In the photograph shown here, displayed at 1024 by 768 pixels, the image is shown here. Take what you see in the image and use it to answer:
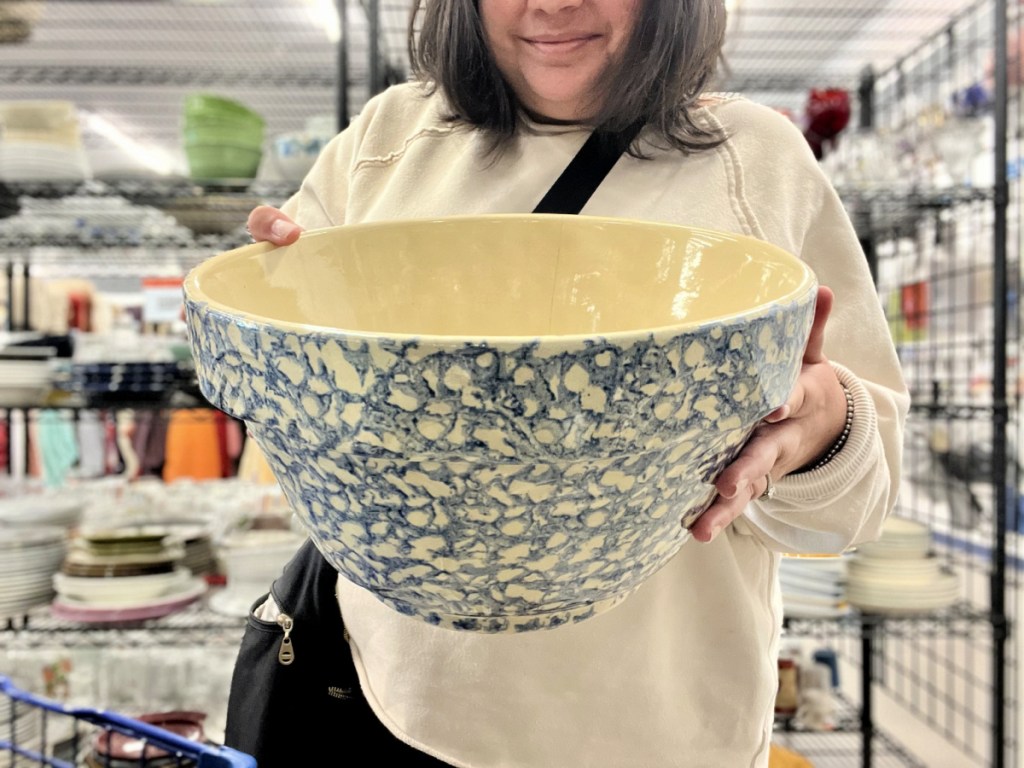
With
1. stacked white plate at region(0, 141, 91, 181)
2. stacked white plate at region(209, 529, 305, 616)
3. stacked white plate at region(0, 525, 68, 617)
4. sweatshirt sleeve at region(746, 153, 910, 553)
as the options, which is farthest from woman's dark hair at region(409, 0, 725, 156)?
stacked white plate at region(0, 525, 68, 617)

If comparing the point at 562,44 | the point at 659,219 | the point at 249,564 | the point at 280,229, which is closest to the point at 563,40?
the point at 562,44

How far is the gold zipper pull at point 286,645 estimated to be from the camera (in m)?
0.61

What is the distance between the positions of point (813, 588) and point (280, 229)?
1375 millimetres

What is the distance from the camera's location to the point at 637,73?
0.53 m

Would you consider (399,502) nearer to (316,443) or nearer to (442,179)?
(316,443)

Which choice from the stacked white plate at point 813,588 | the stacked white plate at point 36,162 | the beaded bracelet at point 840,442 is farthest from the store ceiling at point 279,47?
the beaded bracelet at point 840,442

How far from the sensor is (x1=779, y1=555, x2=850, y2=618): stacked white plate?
1.44 metres

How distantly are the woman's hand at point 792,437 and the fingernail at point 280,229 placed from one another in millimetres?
250

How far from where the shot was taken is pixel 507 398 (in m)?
0.21

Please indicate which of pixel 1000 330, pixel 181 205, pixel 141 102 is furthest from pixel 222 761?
pixel 141 102

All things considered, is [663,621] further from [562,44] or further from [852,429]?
[562,44]

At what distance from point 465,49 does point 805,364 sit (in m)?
0.37

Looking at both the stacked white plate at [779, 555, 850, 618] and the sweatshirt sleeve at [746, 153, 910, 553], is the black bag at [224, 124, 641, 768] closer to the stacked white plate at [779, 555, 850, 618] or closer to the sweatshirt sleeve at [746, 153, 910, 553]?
the sweatshirt sleeve at [746, 153, 910, 553]

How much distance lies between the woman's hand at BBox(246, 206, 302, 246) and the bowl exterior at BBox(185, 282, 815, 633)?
0.12 meters
